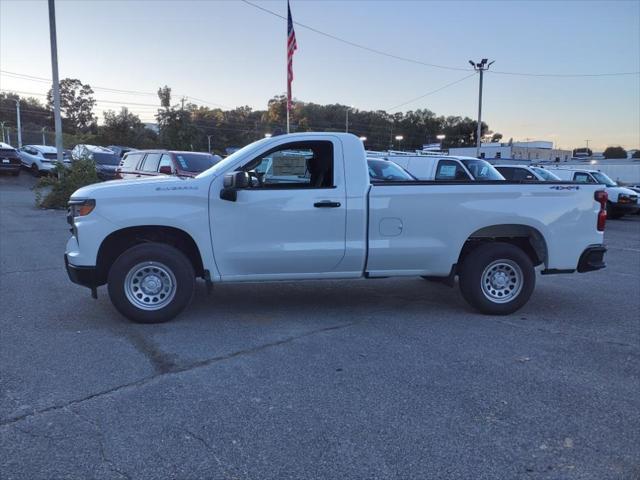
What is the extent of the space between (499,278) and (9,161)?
28.9 metres

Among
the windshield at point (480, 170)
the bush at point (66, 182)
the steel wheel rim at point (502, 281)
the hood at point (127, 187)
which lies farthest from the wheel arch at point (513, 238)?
the bush at point (66, 182)

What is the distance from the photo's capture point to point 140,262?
5516 mm

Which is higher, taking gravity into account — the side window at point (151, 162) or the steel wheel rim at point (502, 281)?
the side window at point (151, 162)

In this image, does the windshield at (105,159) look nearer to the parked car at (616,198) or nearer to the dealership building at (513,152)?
the parked car at (616,198)

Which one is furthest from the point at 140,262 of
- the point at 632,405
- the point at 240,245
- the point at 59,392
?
the point at 632,405

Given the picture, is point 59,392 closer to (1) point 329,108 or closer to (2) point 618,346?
(2) point 618,346

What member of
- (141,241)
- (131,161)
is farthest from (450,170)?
(141,241)

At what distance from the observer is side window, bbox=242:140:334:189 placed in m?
5.85

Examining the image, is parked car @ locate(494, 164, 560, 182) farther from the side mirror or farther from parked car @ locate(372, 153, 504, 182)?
the side mirror

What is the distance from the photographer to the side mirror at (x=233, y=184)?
17.6ft

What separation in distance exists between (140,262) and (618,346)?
4927 mm

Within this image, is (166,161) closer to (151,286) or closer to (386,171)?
(386,171)

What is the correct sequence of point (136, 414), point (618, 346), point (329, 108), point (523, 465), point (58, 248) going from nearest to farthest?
point (523, 465) → point (136, 414) → point (618, 346) → point (58, 248) → point (329, 108)

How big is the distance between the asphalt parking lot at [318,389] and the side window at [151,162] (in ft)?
28.3
